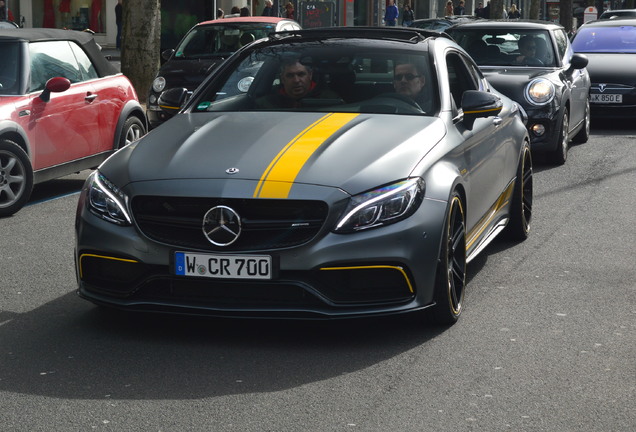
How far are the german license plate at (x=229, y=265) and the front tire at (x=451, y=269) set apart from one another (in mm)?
868

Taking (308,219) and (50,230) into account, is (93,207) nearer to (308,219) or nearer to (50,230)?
(308,219)

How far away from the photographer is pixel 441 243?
5766 millimetres

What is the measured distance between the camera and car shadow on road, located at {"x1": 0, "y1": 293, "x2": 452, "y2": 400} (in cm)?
505

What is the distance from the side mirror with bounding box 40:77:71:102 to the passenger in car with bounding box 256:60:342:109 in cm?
365

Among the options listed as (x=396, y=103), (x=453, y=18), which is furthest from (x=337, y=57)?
(x=453, y=18)

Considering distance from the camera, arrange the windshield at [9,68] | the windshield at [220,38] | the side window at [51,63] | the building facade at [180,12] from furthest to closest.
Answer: the building facade at [180,12] → the windshield at [220,38] → the side window at [51,63] → the windshield at [9,68]

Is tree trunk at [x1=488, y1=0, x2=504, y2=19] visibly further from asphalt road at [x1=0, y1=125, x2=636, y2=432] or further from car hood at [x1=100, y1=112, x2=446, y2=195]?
car hood at [x1=100, y1=112, x2=446, y2=195]

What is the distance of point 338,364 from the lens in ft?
17.7

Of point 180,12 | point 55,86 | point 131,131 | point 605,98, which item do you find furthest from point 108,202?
point 180,12

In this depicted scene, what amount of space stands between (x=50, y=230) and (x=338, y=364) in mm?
4287

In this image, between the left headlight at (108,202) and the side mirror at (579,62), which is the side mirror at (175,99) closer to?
the left headlight at (108,202)

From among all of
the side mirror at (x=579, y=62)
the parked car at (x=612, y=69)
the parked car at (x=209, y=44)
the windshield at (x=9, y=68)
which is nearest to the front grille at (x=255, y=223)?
the windshield at (x=9, y=68)

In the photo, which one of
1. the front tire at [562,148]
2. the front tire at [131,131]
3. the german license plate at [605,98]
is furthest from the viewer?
the german license plate at [605,98]

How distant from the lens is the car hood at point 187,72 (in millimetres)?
16750
